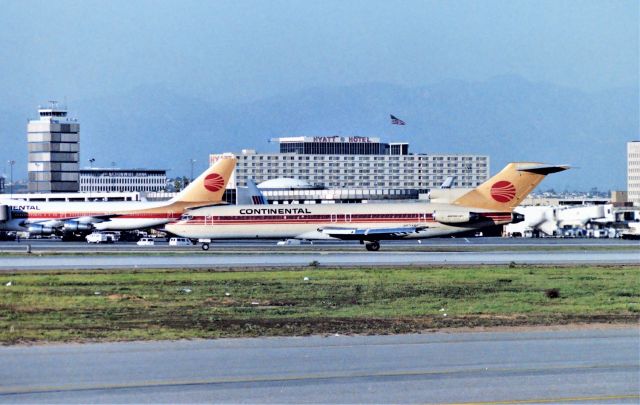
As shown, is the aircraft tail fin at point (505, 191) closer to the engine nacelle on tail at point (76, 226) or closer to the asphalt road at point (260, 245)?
the asphalt road at point (260, 245)

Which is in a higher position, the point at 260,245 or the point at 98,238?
the point at 98,238

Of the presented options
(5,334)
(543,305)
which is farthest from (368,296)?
(5,334)

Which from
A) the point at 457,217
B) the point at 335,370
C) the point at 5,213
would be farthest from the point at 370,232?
the point at 335,370

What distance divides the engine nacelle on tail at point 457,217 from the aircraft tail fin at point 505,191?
1.09 m

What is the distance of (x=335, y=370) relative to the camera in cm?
1872

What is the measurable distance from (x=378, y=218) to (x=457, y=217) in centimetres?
542

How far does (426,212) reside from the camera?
71500mm

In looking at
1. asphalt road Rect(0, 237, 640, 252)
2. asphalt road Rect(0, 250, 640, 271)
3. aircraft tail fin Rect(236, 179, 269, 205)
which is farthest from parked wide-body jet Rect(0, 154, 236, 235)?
asphalt road Rect(0, 250, 640, 271)

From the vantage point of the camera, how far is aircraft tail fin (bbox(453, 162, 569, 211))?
7119 centimetres

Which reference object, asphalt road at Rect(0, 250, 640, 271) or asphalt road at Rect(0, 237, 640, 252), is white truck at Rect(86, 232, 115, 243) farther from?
asphalt road at Rect(0, 250, 640, 271)

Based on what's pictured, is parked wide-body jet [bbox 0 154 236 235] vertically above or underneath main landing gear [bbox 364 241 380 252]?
above

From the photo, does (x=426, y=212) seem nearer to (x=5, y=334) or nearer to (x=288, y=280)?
(x=288, y=280)

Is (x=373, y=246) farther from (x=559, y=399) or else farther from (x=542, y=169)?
(x=559, y=399)

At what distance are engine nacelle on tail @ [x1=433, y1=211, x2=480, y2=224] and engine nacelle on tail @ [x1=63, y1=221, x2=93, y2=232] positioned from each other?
37.9 meters
